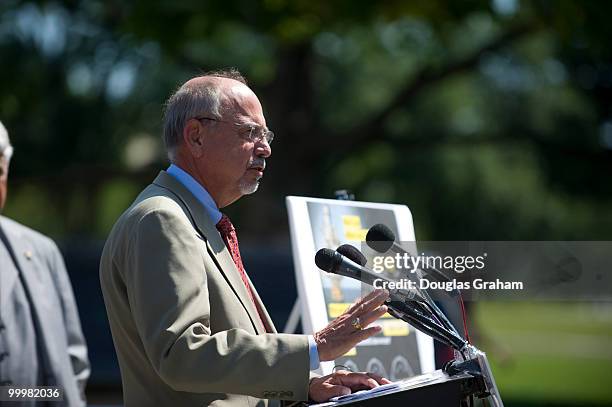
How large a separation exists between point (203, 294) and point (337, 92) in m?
20.2

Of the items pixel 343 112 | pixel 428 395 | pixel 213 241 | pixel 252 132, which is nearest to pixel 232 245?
pixel 213 241

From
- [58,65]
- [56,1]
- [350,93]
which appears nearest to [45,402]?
[56,1]

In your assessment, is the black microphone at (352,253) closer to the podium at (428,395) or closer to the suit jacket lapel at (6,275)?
the podium at (428,395)

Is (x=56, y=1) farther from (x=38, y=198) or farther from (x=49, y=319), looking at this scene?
(x=38, y=198)

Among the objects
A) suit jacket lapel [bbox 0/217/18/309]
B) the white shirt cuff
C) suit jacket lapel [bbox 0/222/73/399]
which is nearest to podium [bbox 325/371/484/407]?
the white shirt cuff

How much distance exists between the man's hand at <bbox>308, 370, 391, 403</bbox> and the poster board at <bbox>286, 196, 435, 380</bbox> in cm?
64

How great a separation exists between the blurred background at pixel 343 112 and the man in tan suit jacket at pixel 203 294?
4.33m

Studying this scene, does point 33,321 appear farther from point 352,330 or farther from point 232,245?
point 352,330

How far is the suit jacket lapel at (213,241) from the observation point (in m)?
2.65

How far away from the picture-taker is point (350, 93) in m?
22.5

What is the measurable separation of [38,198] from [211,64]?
434 inches

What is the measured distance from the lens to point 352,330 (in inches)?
96.0

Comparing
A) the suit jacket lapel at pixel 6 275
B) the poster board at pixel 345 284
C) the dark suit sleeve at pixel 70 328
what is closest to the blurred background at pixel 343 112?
the poster board at pixel 345 284

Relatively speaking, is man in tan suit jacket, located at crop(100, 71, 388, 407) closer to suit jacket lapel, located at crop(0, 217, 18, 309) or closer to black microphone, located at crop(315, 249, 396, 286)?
black microphone, located at crop(315, 249, 396, 286)
